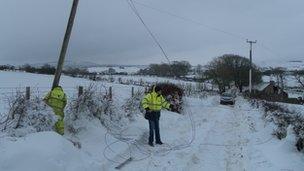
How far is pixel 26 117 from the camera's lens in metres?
12.2

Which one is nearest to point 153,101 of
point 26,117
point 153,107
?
point 153,107

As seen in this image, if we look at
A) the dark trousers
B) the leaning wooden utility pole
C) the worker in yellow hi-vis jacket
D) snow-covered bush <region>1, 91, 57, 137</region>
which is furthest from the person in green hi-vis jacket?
the dark trousers

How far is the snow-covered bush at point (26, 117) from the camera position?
11.9m

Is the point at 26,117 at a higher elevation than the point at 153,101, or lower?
lower

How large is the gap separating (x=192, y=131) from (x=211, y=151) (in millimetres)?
5097

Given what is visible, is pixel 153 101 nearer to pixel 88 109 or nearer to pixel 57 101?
pixel 88 109

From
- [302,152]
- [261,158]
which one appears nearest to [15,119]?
[261,158]

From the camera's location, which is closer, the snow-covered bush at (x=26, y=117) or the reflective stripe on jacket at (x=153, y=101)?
the snow-covered bush at (x=26, y=117)

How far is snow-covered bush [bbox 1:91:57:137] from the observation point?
1188 centimetres

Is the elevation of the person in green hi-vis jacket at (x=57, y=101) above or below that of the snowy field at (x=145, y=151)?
above

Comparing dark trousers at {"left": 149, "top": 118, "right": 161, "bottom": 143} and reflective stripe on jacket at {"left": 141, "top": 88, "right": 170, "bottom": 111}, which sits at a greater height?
reflective stripe on jacket at {"left": 141, "top": 88, "right": 170, "bottom": 111}

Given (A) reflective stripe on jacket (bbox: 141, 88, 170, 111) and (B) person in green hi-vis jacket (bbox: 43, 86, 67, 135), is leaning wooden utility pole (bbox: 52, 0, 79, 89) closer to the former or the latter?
(B) person in green hi-vis jacket (bbox: 43, 86, 67, 135)

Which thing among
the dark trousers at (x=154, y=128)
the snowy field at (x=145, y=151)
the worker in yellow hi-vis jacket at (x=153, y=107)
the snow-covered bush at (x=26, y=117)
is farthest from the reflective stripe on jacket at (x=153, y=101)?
the snow-covered bush at (x=26, y=117)

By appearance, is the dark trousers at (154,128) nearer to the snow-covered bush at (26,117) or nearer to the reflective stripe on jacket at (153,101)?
the reflective stripe on jacket at (153,101)
